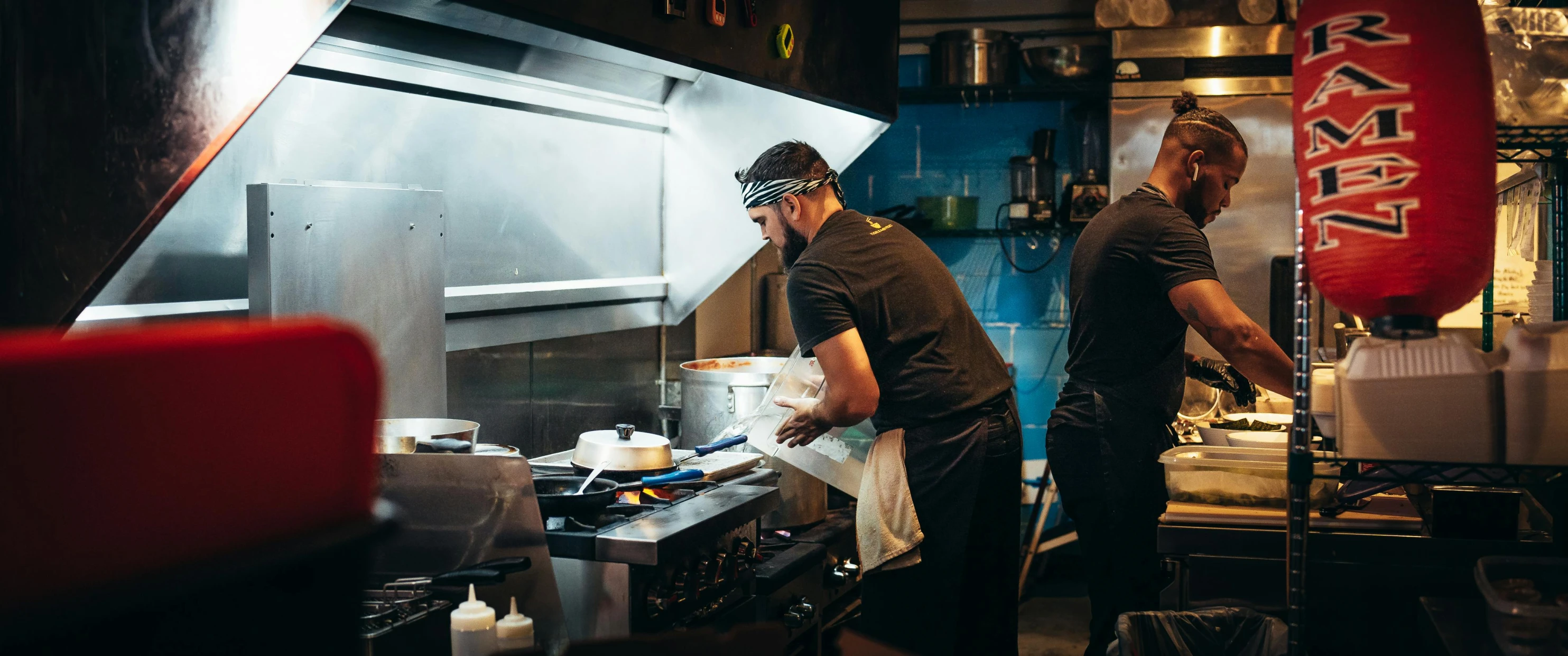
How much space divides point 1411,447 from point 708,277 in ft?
8.75

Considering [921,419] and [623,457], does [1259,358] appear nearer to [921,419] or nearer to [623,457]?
[921,419]

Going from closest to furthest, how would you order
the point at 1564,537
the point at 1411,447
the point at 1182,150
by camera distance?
the point at 1411,447 → the point at 1564,537 → the point at 1182,150

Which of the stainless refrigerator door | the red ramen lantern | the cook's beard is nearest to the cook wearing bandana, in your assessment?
the cook's beard

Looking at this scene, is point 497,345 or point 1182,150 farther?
point 497,345

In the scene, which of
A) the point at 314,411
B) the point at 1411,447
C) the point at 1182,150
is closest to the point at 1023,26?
the point at 1182,150

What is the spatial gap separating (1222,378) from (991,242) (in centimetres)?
239

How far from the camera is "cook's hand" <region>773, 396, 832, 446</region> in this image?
97.4 inches

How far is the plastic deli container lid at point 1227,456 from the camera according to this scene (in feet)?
7.17

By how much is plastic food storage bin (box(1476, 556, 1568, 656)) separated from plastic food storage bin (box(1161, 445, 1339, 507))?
1.92 feet

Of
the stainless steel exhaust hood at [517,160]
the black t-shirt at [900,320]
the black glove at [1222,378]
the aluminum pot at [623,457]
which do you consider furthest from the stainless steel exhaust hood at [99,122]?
the black glove at [1222,378]

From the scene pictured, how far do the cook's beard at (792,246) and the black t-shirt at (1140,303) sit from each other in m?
0.67

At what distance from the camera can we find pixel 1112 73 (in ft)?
14.6

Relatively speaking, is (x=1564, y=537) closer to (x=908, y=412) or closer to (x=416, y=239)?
(x=908, y=412)

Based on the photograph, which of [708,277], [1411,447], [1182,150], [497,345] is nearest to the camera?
[1411,447]
